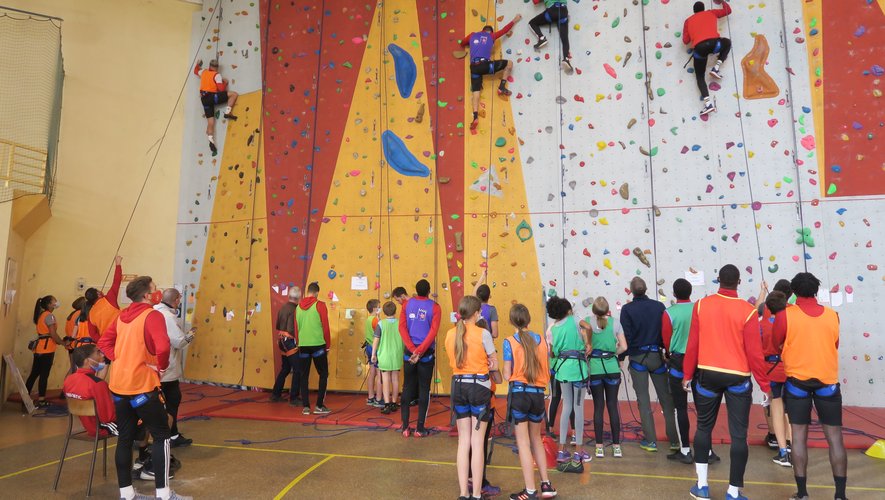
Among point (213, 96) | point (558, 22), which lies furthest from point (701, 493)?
→ point (213, 96)

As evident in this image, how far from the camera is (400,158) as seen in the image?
301 inches

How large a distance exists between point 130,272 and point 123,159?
1787 millimetres

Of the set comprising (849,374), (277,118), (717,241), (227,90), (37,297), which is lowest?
(849,374)

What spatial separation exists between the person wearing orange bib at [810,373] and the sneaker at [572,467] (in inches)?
53.7

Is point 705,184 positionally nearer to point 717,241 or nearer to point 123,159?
point 717,241

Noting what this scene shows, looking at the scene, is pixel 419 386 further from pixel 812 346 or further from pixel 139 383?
pixel 812 346

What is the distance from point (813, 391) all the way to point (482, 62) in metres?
5.44

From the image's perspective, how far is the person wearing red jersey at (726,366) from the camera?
10.8 feet

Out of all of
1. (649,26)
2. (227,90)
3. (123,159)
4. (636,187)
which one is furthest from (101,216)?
(649,26)

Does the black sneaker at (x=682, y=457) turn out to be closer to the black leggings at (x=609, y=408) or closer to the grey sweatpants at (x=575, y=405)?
the black leggings at (x=609, y=408)

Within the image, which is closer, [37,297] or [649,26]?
[649,26]

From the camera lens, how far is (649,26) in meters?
7.05

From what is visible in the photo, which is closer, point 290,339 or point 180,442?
point 180,442

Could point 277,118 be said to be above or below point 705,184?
above
